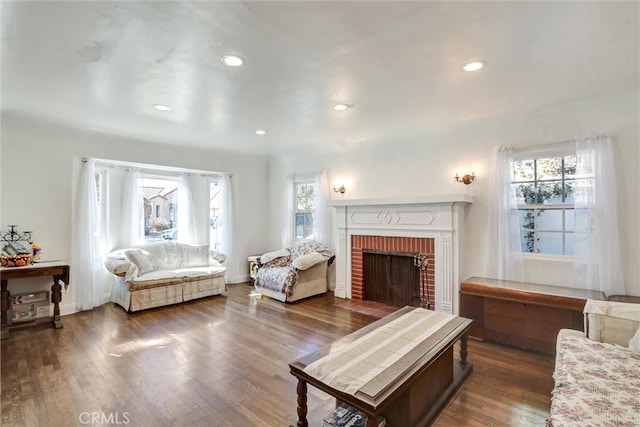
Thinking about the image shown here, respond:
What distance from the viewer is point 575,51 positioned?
7.29 feet

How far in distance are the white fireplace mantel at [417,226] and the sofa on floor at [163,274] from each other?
2.14 metres

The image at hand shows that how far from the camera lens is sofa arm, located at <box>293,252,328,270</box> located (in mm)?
4637

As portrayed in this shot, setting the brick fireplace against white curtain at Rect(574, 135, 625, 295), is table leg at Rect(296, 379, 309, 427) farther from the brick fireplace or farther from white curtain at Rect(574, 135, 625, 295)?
white curtain at Rect(574, 135, 625, 295)

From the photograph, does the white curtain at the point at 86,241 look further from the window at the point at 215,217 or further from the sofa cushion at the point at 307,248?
the sofa cushion at the point at 307,248

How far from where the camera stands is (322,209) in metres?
5.38

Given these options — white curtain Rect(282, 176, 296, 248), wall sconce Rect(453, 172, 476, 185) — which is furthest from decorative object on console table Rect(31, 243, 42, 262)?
wall sconce Rect(453, 172, 476, 185)

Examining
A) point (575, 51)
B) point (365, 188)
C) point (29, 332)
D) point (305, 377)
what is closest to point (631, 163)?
point (575, 51)

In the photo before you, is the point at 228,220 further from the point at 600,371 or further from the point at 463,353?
the point at 600,371

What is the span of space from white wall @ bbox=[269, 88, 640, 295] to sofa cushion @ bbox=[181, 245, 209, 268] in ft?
7.87

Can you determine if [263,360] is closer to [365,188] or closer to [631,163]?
[365,188]

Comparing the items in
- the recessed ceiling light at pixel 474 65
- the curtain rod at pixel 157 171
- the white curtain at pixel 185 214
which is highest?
the recessed ceiling light at pixel 474 65

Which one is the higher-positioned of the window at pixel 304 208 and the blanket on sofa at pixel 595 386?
the window at pixel 304 208

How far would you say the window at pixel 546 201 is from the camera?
3332 millimetres

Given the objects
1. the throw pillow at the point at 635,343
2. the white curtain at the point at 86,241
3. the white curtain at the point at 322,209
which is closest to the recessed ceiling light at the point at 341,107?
the white curtain at the point at 322,209
